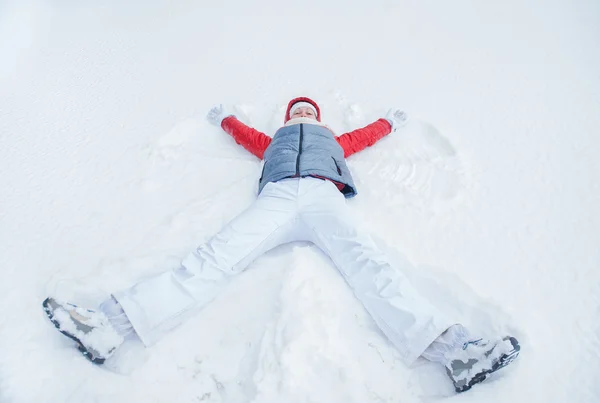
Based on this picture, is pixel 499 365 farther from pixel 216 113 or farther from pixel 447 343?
pixel 216 113

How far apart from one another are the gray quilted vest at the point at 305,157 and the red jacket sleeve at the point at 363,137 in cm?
12

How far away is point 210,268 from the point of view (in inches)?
53.0

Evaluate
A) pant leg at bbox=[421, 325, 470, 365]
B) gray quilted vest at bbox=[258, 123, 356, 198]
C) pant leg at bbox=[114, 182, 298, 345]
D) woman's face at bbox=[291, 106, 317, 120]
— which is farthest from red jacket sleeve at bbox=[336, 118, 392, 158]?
pant leg at bbox=[421, 325, 470, 365]

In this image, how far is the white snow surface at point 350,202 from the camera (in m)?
1.18

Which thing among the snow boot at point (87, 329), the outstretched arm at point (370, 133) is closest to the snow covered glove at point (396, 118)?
the outstretched arm at point (370, 133)

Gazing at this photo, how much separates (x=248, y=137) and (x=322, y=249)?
84 cm

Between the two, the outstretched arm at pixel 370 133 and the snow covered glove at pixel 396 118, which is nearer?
the outstretched arm at pixel 370 133

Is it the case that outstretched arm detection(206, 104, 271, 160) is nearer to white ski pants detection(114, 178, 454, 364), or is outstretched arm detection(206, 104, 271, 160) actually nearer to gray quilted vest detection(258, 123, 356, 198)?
gray quilted vest detection(258, 123, 356, 198)

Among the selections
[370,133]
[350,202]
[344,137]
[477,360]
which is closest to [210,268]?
[350,202]

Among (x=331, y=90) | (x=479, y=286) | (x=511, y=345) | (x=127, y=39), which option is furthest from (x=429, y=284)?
(x=127, y=39)

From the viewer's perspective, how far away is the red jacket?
200cm

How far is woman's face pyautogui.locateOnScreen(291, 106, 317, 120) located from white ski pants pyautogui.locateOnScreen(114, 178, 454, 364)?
1.88ft

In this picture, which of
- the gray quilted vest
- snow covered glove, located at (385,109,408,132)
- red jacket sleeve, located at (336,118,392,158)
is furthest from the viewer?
snow covered glove, located at (385,109,408,132)

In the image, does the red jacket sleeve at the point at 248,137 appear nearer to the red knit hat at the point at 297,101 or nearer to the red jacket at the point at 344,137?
the red jacket at the point at 344,137
